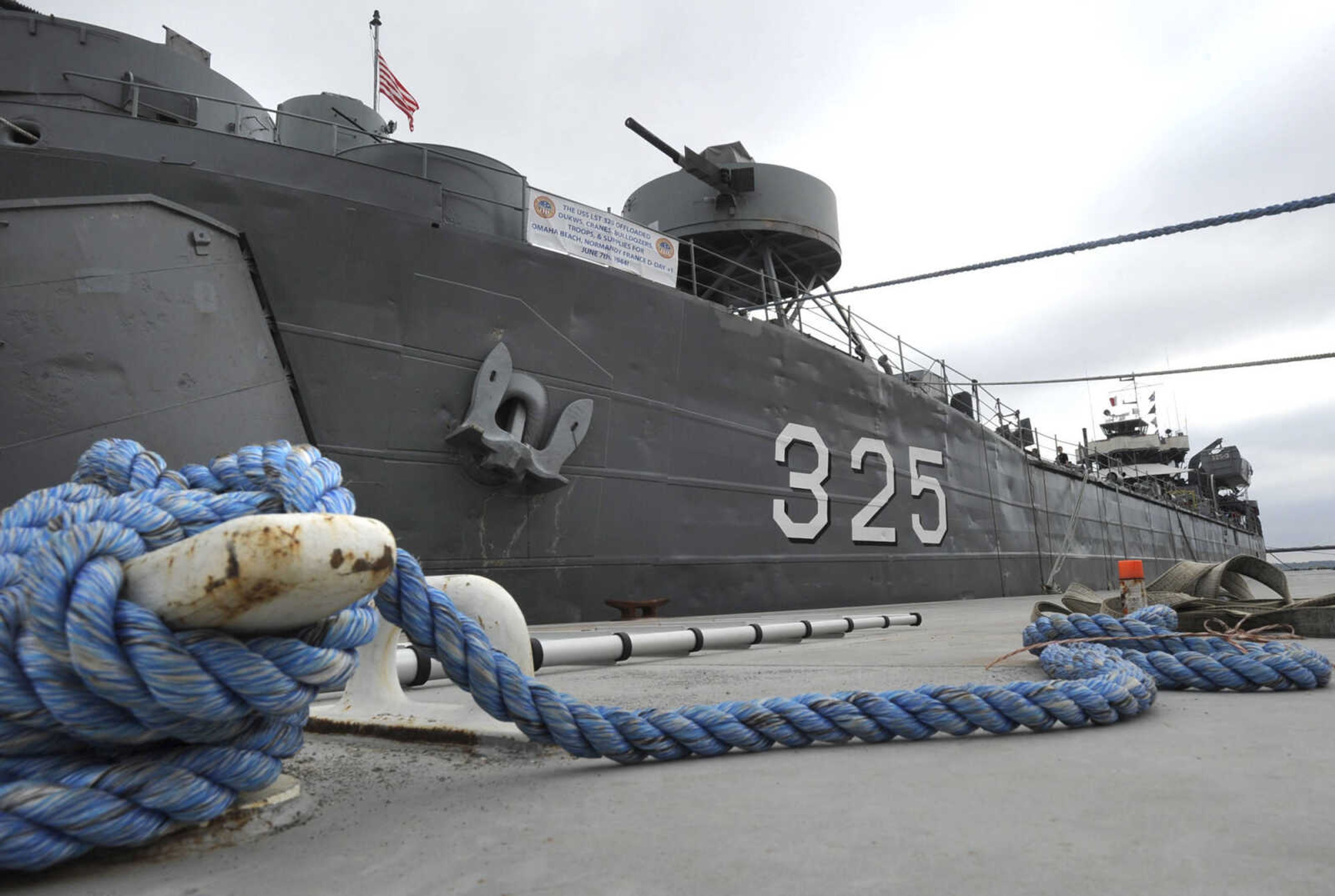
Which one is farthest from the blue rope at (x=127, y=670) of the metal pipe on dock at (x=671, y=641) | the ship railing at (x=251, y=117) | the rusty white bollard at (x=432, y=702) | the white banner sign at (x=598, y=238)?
the white banner sign at (x=598, y=238)

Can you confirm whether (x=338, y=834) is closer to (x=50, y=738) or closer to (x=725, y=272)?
(x=50, y=738)

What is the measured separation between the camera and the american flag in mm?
7520

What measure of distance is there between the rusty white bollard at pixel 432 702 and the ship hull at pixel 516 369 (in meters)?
2.40

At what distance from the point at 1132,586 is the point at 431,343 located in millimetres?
3763

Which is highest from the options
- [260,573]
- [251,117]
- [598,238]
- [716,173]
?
[716,173]

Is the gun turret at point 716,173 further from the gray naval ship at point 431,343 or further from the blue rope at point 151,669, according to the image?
the blue rope at point 151,669

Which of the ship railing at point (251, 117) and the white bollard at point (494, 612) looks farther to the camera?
the ship railing at point (251, 117)

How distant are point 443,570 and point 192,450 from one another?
1.52 m

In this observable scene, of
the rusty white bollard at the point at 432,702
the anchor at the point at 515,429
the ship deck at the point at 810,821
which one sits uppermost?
the anchor at the point at 515,429

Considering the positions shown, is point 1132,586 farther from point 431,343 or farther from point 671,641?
point 431,343

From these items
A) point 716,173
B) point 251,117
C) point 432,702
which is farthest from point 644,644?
point 716,173

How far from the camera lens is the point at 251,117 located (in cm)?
512

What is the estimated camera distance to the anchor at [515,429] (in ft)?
15.2

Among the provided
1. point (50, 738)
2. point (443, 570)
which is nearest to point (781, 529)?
point (443, 570)
